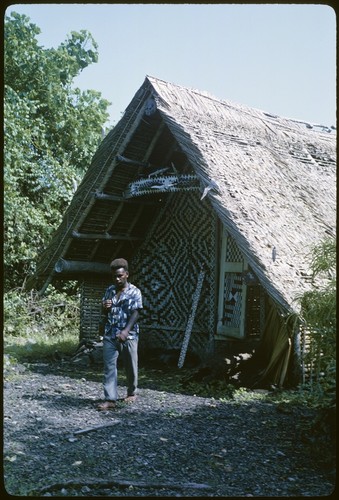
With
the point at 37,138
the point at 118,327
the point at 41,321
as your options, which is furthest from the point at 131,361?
the point at 37,138

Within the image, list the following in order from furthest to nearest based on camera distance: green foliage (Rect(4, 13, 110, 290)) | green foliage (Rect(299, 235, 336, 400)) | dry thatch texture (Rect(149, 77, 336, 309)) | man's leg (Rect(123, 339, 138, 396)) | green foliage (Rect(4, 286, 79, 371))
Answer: green foliage (Rect(4, 13, 110, 290)) < green foliage (Rect(4, 286, 79, 371)) < dry thatch texture (Rect(149, 77, 336, 309)) < man's leg (Rect(123, 339, 138, 396)) < green foliage (Rect(299, 235, 336, 400))

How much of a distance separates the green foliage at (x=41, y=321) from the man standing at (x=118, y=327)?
17.8 ft

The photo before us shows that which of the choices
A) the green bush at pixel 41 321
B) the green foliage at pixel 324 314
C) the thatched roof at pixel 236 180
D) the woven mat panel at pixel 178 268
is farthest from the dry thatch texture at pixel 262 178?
the green bush at pixel 41 321

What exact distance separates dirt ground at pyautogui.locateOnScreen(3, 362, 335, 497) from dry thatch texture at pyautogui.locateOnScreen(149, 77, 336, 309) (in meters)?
1.78

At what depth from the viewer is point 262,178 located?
30.4ft

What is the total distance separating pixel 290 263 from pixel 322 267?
2.65 m

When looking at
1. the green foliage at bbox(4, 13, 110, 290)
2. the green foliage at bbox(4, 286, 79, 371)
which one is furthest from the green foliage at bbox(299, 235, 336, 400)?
the green foliage at bbox(4, 13, 110, 290)

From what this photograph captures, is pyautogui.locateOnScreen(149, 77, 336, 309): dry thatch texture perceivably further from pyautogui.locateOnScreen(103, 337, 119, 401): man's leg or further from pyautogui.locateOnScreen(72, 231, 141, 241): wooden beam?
pyautogui.locateOnScreen(72, 231, 141, 241): wooden beam

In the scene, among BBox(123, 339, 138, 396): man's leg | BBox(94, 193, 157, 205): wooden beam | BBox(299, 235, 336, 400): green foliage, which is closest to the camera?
BBox(299, 235, 336, 400): green foliage

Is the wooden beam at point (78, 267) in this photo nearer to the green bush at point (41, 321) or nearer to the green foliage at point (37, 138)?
the green bush at point (41, 321)

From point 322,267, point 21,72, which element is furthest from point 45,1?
point 21,72

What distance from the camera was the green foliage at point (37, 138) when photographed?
14.2 m

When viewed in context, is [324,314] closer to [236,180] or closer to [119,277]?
[119,277]

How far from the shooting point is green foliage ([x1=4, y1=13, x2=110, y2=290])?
14.2m
